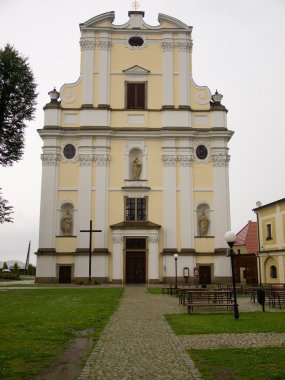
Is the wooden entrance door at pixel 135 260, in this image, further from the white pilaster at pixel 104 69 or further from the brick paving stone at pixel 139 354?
the brick paving stone at pixel 139 354

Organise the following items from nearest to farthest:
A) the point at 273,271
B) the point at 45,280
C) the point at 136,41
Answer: the point at 273,271
the point at 45,280
the point at 136,41

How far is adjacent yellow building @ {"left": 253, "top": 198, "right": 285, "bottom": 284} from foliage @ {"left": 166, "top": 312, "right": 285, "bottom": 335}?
16520mm

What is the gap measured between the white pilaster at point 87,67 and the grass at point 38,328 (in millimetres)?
24467

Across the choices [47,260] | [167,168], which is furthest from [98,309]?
[167,168]

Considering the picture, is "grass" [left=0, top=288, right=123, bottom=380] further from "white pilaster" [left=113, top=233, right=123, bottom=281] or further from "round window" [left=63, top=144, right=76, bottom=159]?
"round window" [left=63, top=144, right=76, bottom=159]

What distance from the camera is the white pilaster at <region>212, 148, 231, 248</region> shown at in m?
38.1

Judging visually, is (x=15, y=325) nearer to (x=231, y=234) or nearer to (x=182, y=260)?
(x=231, y=234)

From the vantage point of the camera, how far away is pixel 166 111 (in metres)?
39.8

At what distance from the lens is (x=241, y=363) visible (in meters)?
8.02

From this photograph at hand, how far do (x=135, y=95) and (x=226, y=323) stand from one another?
30365 millimetres

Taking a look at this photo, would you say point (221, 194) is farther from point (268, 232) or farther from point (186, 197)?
point (268, 232)

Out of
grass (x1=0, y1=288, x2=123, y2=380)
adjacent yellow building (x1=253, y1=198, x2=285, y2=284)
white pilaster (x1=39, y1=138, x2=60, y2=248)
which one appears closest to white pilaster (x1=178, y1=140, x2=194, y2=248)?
adjacent yellow building (x1=253, y1=198, x2=285, y2=284)

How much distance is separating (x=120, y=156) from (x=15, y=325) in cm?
2801

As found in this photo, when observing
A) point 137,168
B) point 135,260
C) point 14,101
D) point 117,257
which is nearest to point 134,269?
point 135,260
